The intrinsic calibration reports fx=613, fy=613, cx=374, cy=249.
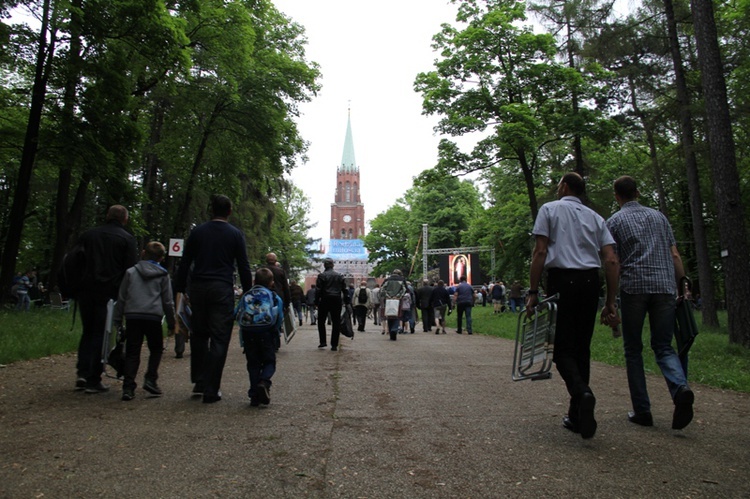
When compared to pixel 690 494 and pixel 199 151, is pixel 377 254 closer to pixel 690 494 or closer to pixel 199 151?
pixel 199 151

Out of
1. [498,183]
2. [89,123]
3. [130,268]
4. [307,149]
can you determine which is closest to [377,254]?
[498,183]

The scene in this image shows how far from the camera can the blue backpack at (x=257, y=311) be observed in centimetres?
560

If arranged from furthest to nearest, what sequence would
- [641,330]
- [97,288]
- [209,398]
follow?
[97,288] → [209,398] → [641,330]

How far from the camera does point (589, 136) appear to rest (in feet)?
69.2

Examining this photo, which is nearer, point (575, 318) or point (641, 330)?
point (575, 318)

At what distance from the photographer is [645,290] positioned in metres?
4.78

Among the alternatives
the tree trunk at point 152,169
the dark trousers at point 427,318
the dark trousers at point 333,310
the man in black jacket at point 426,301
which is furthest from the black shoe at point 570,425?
the tree trunk at point 152,169

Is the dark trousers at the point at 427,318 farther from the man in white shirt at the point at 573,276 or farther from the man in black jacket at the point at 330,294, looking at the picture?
the man in white shirt at the point at 573,276

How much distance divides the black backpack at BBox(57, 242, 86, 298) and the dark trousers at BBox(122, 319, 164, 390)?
2.17 feet

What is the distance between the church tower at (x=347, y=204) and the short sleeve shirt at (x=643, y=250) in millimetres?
132780

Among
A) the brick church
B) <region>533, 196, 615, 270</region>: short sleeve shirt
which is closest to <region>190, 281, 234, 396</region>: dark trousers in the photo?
<region>533, 196, 615, 270</region>: short sleeve shirt

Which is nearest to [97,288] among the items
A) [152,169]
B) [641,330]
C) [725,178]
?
[641,330]

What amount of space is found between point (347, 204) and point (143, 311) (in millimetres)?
133814

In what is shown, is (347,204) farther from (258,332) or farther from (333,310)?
(258,332)
